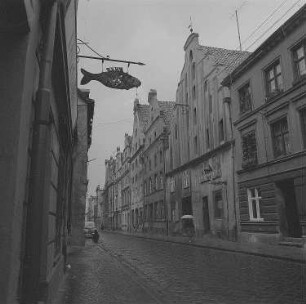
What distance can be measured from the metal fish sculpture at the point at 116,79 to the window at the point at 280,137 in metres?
12.4

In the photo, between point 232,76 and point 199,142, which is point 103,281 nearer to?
point 232,76

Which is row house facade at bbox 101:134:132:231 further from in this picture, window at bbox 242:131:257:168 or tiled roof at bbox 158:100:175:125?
window at bbox 242:131:257:168

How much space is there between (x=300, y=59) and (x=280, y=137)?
4.03 m

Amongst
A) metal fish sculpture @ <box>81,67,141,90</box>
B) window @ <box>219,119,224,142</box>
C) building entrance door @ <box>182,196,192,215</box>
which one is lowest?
building entrance door @ <box>182,196,192,215</box>

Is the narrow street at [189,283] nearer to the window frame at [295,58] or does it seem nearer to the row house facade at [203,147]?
the window frame at [295,58]

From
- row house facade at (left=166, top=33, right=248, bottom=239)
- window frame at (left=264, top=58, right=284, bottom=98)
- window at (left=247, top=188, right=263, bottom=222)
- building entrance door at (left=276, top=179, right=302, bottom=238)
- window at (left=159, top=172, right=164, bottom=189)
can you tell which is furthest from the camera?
window at (left=159, top=172, right=164, bottom=189)

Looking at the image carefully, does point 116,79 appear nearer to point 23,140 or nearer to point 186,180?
point 23,140

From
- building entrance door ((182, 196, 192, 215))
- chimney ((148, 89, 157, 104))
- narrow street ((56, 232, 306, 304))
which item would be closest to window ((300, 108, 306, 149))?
narrow street ((56, 232, 306, 304))

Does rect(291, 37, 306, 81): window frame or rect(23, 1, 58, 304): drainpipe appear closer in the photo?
rect(23, 1, 58, 304): drainpipe

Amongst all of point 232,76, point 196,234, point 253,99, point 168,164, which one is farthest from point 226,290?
point 168,164

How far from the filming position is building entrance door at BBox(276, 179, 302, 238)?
1988cm

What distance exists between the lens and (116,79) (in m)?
9.74

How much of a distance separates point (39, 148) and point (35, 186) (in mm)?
438

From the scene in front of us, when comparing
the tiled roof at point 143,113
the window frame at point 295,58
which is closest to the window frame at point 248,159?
the window frame at point 295,58
